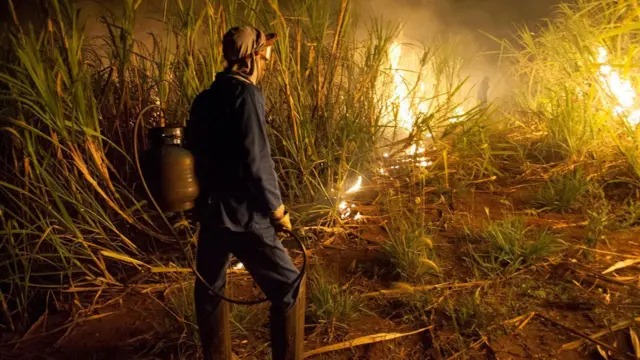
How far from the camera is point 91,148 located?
8.11 feet

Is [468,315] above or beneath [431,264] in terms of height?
beneath

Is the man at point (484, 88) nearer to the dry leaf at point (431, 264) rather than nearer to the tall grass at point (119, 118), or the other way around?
the tall grass at point (119, 118)

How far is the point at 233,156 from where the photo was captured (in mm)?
1635

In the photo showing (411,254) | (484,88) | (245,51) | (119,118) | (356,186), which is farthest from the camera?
(484,88)

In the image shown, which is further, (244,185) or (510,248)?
(510,248)

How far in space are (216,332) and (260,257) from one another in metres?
0.50

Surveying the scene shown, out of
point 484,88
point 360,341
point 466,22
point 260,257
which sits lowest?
point 360,341

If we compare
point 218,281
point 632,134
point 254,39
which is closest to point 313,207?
point 218,281

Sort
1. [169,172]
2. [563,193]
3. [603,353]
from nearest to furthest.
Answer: [169,172] → [603,353] → [563,193]

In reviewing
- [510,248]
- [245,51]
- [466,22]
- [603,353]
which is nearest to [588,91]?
[510,248]

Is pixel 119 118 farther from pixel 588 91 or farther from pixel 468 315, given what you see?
pixel 588 91

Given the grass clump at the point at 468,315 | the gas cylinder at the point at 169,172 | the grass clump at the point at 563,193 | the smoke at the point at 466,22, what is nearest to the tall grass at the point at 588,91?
the grass clump at the point at 563,193

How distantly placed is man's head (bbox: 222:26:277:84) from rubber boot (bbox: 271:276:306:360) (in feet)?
3.03

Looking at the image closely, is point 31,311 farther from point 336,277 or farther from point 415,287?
point 415,287
